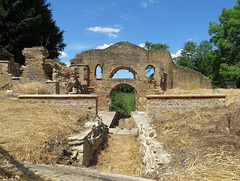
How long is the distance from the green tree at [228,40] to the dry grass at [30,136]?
52.4 feet

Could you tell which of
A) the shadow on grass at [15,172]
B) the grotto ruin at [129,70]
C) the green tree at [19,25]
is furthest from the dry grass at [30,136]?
the green tree at [19,25]

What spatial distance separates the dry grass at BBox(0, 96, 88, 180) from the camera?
8.99 ft

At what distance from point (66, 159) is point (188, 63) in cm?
3413

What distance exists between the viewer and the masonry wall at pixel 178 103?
7070mm

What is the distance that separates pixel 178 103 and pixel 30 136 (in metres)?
5.61

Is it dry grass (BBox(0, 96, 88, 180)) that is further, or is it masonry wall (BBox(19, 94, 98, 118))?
masonry wall (BBox(19, 94, 98, 118))

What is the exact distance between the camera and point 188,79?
19.8 metres

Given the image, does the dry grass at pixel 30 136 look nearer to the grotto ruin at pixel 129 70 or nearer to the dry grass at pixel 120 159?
the dry grass at pixel 120 159

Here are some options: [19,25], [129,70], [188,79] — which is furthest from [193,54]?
[19,25]

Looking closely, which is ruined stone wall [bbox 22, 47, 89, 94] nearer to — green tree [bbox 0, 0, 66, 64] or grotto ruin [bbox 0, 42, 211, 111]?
grotto ruin [bbox 0, 42, 211, 111]

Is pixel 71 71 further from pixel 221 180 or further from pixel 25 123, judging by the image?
pixel 221 180

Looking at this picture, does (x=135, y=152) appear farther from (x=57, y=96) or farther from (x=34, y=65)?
(x=34, y=65)

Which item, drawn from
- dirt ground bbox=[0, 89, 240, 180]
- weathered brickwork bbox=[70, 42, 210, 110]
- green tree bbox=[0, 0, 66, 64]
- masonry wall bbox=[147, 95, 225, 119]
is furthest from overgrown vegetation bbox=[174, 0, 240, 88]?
green tree bbox=[0, 0, 66, 64]

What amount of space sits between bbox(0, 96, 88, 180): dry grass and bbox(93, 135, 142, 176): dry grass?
125cm
